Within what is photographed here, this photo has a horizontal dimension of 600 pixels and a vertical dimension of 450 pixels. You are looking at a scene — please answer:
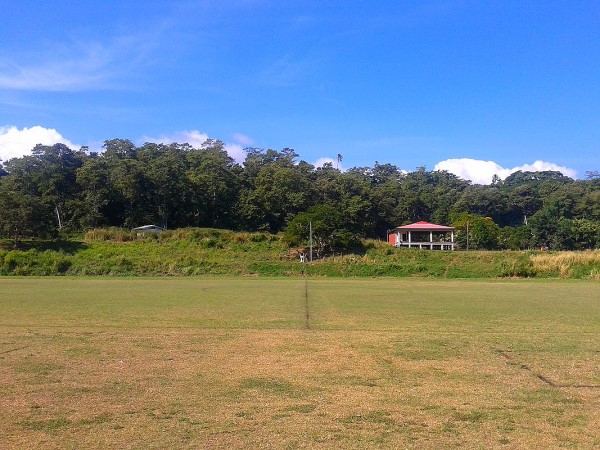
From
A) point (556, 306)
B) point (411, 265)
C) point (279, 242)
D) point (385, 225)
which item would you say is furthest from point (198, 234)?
point (556, 306)

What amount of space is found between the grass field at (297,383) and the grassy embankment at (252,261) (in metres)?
30.1

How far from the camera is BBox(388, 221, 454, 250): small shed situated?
2756 inches

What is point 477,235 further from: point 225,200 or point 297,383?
point 297,383

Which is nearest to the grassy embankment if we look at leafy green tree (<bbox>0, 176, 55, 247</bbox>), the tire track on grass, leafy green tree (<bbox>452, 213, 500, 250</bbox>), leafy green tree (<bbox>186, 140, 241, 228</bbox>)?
leafy green tree (<bbox>0, 176, 55, 247</bbox>)

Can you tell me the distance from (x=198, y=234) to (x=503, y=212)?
61.2 meters

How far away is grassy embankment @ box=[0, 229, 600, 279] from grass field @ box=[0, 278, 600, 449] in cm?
3014

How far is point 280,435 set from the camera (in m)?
4.70

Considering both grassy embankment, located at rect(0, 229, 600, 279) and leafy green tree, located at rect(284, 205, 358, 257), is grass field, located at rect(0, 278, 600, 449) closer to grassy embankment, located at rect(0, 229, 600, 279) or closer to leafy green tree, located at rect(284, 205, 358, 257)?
grassy embankment, located at rect(0, 229, 600, 279)

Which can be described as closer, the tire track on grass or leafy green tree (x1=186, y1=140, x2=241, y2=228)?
the tire track on grass

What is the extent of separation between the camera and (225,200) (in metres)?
72.8

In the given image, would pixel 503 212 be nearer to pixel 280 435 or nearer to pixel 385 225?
pixel 385 225

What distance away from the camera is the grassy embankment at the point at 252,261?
1656 inches

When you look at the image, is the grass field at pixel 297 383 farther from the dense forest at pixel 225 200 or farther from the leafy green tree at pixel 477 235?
the leafy green tree at pixel 477 235

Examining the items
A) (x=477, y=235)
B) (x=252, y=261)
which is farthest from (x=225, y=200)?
(x=477, y=235)
